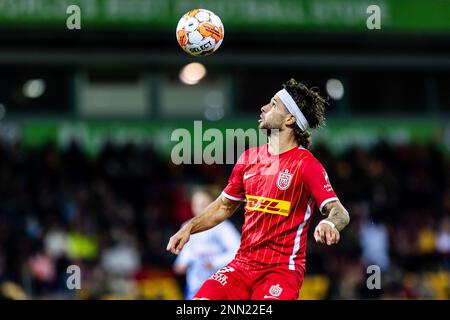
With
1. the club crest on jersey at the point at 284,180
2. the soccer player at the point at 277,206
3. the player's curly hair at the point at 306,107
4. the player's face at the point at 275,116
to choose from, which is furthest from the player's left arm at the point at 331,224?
the player's face at the point at 275,116

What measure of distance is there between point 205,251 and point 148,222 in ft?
15.0

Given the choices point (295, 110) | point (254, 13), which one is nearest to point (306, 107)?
point (295, 110)

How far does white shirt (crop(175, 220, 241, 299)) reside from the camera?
1173 centimetres

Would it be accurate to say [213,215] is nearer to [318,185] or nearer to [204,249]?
[318,185]

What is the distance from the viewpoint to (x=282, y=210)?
24.7 feet

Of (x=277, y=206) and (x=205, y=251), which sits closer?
(x=277, y=206)

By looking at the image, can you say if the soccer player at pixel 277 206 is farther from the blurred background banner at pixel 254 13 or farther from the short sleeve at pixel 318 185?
the blurred background banner at pixel 254 13

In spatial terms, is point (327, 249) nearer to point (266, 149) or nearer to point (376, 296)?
point (376, 296)

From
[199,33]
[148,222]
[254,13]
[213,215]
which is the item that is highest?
[254,13]

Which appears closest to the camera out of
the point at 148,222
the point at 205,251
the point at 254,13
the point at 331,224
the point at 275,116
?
the point at 331,224

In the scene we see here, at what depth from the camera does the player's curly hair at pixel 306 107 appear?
7.89 m

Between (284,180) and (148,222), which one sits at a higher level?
(284,180)

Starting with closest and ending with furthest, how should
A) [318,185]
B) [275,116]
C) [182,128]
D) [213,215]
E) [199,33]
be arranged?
[318,185], [275,116], [213,215], [199,33], [182,128]

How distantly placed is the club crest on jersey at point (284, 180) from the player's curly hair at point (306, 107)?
44 centimetres
